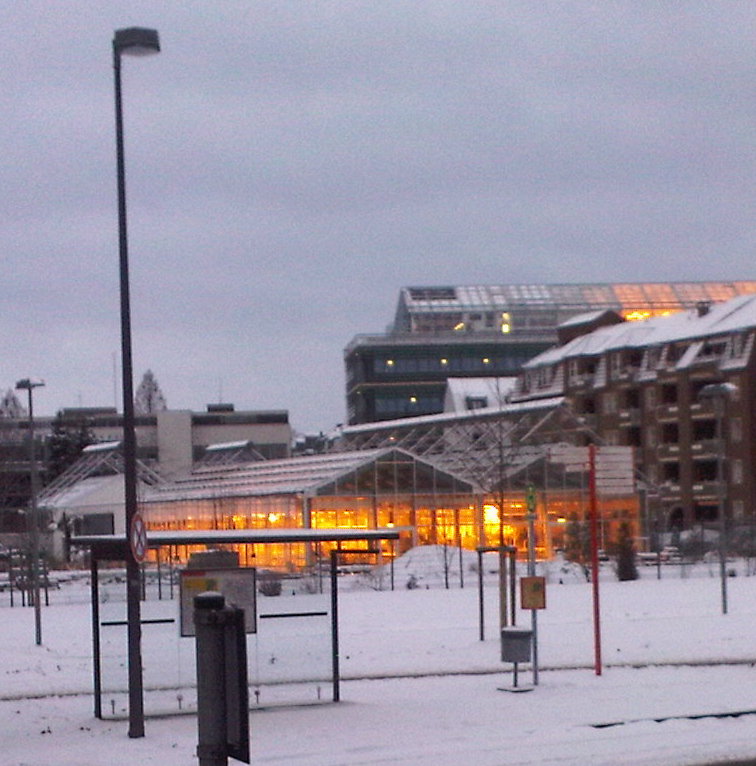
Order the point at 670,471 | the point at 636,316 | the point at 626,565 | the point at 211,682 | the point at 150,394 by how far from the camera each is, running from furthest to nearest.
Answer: the point at 150,394
the point at 636,316
the point at 670,471
the point at 626,565
the point at 211,682

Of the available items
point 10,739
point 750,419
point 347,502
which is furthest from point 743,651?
point 750,419

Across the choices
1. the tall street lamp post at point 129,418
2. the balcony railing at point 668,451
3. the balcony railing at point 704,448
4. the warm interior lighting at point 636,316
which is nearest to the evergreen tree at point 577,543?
the balcony railing at point 704,448

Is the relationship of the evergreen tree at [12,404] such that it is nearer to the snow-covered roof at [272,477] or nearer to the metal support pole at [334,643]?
the snow-covered roof at [272,477]

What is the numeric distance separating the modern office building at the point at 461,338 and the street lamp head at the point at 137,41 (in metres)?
117

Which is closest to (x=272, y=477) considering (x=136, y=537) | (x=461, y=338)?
(x=136, y=537)

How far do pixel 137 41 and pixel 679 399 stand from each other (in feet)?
236

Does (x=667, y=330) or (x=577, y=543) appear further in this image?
(x=667, y=330)

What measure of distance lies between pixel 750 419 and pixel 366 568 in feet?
104

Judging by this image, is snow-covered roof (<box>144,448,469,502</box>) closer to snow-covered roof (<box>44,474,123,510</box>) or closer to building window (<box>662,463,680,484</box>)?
snow-covered roof (<box>44,474,123,510</box>)

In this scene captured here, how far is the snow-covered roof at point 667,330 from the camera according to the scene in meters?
83.4

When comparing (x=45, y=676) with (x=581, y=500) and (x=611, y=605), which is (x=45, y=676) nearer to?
(x=611, y=605)

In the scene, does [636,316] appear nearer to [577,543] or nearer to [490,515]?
[490,515]

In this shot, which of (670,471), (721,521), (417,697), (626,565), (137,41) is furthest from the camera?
(670,471)

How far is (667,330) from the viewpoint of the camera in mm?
88250
